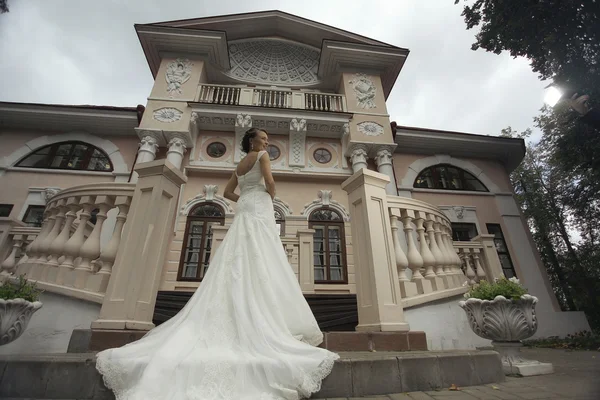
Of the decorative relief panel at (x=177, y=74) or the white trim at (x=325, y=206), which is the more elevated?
the decorative relief panel at (x=177, y=74)

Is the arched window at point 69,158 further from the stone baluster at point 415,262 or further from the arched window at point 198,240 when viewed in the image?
the stone baluster at point 415,262

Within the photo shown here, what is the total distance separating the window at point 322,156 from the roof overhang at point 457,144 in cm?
287

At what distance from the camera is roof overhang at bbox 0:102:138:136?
9.16m

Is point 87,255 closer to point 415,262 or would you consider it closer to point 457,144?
point 415,262

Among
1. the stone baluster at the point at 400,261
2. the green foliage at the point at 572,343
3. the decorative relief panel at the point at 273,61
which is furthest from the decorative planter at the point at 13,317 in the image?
the decorative relief panel at the point at 273,61

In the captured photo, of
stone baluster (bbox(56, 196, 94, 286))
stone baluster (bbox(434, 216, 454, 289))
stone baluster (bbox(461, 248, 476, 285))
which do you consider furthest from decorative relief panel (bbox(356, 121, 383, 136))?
stone baluster (bbox(56, 196, 94, 286))

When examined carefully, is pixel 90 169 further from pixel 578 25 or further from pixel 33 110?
pixel 578 25

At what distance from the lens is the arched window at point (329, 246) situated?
834 cm

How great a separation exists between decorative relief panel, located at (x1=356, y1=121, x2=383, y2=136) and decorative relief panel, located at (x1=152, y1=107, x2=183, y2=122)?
20.4 feet

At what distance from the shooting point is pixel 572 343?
21.5ft

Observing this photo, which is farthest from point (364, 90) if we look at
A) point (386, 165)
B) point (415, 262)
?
point (415, 262)

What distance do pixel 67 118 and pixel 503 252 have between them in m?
15.9

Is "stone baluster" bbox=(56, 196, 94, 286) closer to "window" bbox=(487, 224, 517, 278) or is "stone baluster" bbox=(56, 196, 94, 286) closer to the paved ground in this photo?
→ the paved ground

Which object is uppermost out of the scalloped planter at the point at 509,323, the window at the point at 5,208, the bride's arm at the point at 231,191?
the window at the point at 5,208
